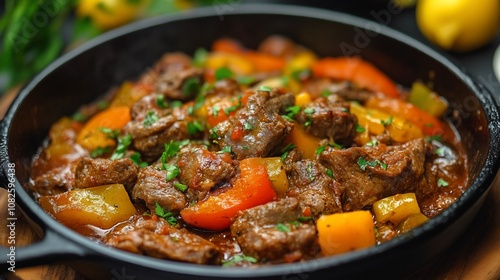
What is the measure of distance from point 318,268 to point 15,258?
1.52 metres

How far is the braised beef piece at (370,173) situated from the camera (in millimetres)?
3748

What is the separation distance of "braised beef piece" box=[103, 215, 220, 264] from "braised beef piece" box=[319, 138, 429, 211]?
36.5 inches

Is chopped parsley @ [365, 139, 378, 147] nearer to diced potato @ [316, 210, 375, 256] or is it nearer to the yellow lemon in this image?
diced potato @ [316, 210, 375, 256]

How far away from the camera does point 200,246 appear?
3322 mm

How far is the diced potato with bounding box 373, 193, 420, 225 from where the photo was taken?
3680 millimetres

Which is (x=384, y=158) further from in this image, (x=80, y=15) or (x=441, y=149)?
(x=80, y=15)

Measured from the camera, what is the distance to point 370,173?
378cm

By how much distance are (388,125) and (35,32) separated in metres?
3.60

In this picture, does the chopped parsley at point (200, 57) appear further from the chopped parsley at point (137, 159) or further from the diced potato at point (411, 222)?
the diced potato at point (411, 222)

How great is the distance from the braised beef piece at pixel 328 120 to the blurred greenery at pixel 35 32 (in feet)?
8.58

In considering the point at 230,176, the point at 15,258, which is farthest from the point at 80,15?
the point at 15,258

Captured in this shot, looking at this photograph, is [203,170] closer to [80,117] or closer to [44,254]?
[44,254]

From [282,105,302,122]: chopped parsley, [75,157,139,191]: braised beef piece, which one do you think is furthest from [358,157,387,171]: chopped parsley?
[75,157,139,191]: braised beef piece

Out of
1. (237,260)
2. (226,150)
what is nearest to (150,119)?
(226,150)
